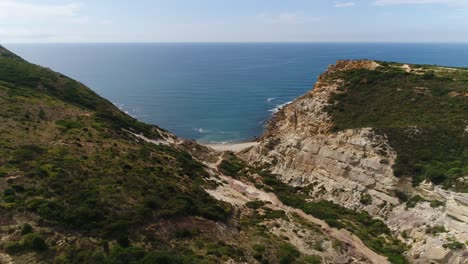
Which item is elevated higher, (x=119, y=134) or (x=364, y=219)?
(x=119, y=134)

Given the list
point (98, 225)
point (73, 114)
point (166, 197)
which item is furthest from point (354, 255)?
point (73, 114)

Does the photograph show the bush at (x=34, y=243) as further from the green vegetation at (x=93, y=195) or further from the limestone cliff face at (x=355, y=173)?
the limestone cliff face at (x=355, y=173)

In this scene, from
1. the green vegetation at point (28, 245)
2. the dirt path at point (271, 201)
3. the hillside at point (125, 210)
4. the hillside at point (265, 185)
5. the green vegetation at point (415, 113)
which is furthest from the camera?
the green vegetation at point (415, 113)

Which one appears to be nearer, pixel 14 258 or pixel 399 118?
pixel 14 258

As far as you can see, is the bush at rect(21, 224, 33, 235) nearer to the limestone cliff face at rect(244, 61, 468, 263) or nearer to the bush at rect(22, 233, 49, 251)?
the bush at rect(22, 233, 49, 251)

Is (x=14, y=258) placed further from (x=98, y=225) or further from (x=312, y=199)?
(x=312, y=199)

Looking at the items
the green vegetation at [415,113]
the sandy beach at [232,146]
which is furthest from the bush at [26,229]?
the sandy beach at [232,146]
